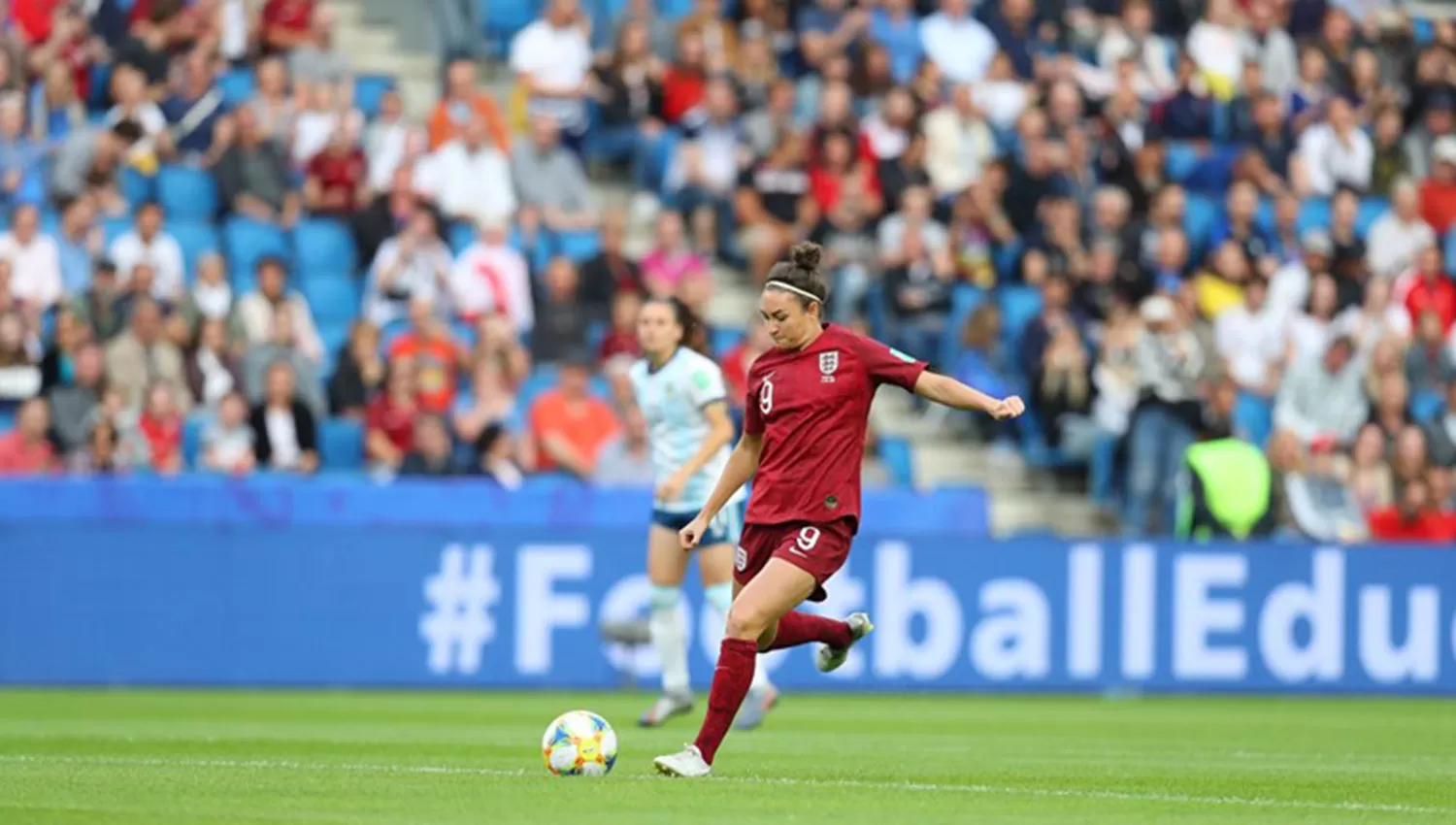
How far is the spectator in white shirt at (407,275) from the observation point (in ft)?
70.2

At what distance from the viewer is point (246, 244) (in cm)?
2159

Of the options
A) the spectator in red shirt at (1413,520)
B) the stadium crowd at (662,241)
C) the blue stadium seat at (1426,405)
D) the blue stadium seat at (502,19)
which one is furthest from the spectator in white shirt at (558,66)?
the blue stadium seat at (1426,405)

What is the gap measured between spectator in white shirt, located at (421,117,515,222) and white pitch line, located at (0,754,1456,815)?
1137 centimetres

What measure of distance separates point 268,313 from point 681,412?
7020 mm

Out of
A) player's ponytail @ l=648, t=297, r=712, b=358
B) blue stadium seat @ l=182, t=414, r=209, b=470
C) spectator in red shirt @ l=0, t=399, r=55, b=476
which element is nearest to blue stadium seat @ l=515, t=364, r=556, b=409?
blue stadium seat @ l=182, t=414, r=209, b=470

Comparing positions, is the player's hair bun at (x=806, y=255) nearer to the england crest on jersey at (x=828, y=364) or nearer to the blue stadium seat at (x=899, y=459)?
the england crest on jersey at (x=828, y=364)

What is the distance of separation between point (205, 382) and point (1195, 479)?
7.55 meters

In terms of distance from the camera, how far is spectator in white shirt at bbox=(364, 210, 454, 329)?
842 inches

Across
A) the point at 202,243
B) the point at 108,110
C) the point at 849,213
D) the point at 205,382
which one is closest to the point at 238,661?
the point at 205,382

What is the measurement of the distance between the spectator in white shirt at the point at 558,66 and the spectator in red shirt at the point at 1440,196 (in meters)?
8.60

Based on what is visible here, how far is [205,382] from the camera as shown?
20000 millimetres

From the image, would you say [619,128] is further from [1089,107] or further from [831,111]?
[1089,107]

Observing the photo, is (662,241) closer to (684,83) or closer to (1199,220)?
(684,83)

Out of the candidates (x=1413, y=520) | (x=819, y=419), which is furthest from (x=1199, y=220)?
(x=819, y=419)
